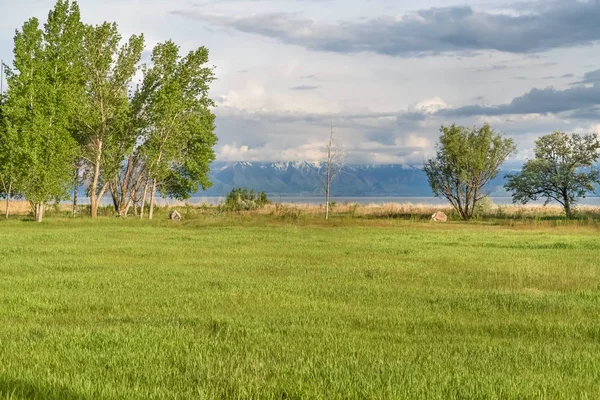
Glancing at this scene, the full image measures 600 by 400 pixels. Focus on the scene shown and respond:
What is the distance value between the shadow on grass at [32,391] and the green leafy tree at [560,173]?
204ft

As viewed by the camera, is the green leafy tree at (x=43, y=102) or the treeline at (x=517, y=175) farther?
the treeline at (x=517, y=175)

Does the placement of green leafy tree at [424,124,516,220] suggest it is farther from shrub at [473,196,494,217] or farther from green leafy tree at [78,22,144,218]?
green leafy tree at [78,22,144,218]

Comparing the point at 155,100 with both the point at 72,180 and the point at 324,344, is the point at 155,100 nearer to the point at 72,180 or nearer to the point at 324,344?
the point at 72,180

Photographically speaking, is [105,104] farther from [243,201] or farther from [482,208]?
[482,208]

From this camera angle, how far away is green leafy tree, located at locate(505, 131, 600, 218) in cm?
6112

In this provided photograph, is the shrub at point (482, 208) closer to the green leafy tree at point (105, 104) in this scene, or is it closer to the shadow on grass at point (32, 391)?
the green leafy tree at point (105, 104)

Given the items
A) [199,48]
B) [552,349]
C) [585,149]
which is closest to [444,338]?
[552,349]

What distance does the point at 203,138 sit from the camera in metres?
60.3

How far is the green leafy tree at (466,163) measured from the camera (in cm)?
6294

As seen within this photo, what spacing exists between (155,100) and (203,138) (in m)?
7.63

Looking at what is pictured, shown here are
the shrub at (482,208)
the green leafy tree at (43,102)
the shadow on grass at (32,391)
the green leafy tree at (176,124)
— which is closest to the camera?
the shadow on grass at (32,391)

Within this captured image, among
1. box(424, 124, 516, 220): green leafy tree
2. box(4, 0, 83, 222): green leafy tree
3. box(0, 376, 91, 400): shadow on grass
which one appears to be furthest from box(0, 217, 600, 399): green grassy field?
box(424, 124, 516, 220): green leafy tree

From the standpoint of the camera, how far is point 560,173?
61.4 metres

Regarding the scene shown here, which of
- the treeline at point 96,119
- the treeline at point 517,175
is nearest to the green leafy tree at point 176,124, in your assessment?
the treeline at point 96,119
